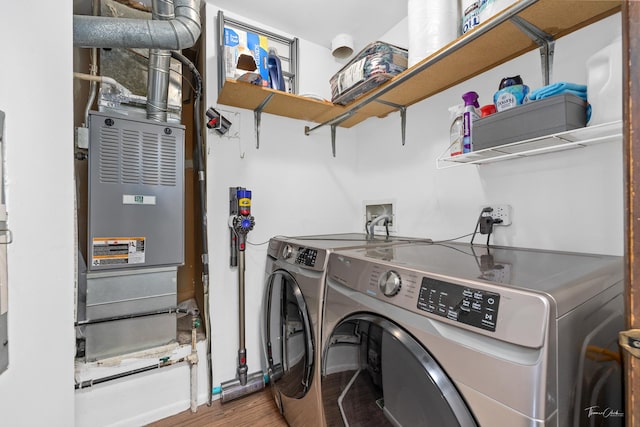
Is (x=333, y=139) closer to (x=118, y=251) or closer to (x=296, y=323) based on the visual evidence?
(x=296, y=323)

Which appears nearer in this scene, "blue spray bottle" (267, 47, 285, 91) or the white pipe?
the white pipe

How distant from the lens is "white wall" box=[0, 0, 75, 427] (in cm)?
95

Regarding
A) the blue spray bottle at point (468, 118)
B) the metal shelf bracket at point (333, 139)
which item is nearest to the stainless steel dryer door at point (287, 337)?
the blue spray bottle at point (468, 118)

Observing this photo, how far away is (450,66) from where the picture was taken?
1.32m

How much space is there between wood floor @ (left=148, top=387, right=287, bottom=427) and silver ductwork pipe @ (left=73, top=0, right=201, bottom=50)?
2.05 meters

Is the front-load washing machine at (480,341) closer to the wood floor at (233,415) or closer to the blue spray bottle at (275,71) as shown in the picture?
the wood floor at (233,415)

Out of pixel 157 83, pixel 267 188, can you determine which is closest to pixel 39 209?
pixel 157 83

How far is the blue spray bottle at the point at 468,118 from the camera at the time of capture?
1.21 meters

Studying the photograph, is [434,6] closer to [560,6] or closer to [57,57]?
[560,6]

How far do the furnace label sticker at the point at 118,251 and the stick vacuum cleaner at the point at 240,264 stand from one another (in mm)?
526

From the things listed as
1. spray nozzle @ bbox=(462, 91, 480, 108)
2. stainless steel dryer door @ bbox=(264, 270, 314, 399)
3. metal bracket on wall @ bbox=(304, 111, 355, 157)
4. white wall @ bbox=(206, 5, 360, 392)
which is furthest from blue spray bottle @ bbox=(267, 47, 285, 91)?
stainless steel dryer door @ bbox=(264, 270, 314, 399)

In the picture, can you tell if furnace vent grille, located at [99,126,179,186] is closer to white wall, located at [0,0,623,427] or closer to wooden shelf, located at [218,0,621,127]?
white wall, located at [0,0,623,427]

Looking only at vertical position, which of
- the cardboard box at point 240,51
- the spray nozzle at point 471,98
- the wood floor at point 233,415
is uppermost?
the cardboard box at point 240,51

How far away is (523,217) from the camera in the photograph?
126 cm
